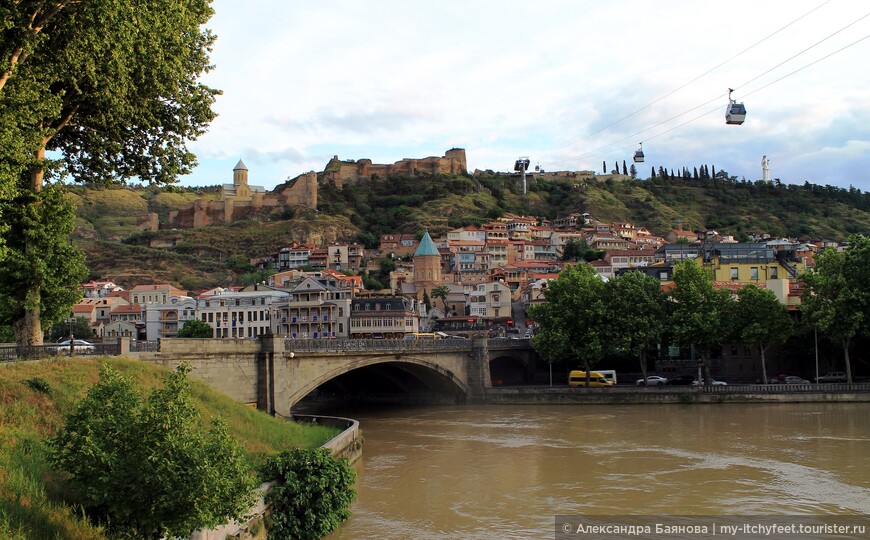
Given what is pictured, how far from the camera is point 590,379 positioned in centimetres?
4297

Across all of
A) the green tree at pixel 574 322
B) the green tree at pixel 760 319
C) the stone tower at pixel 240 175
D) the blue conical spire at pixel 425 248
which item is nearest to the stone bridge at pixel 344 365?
the green tree at pixel 574 322

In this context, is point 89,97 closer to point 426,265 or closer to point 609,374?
point 609,374

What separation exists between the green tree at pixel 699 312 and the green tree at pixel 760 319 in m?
0.72

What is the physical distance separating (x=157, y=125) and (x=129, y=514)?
38.2 ft

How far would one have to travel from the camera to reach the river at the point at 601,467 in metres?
17.9

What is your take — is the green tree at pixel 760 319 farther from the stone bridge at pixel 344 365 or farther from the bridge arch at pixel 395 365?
the bridge arch at pixel 395 365

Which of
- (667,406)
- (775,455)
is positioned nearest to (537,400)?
(667,406)

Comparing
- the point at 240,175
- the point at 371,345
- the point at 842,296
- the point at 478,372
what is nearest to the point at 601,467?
the point at 371,345

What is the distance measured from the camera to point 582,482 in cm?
2125

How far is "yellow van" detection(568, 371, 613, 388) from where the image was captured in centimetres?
4278

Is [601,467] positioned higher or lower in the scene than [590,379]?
lower

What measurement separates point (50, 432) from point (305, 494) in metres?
4.86

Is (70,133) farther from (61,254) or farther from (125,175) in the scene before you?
(61,254)

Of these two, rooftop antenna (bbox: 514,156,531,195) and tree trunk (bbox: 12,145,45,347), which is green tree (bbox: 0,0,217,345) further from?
rooftop antenna (bbox: 514,156,531,195)
